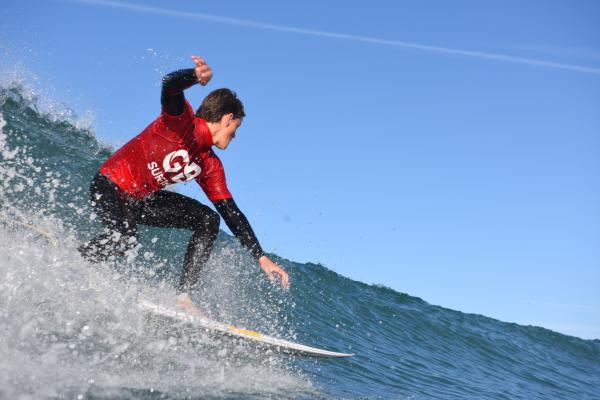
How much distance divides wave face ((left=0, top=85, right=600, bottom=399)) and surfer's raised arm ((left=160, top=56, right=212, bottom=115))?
1.35 metres

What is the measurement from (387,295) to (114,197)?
39.7 feet

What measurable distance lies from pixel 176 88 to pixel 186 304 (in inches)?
75.1

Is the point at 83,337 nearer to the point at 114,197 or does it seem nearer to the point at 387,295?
the point at 114,197

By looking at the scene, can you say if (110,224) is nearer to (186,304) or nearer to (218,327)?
(186,304)

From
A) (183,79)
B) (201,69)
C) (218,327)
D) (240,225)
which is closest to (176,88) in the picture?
(183,79)

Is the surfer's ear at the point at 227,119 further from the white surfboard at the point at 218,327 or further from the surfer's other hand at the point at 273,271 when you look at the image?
the white surfboard at the point at 218,327

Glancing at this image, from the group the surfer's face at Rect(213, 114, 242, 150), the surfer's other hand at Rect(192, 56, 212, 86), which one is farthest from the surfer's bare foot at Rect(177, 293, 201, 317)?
the surfer's other hand at Rect(192, 56, 212, 86)

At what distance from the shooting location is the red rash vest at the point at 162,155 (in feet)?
14.4

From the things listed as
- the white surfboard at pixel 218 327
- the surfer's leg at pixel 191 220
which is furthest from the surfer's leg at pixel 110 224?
the white surfboard at pixel 218 327

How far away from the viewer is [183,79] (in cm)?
391

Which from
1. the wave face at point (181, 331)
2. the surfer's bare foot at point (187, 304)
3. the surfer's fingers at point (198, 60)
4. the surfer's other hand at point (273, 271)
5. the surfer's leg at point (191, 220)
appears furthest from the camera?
the surfer's leg at point (191, 220)

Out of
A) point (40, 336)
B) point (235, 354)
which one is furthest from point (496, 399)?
point (40, 336)

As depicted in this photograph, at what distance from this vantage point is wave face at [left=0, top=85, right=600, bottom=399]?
11.4 feet

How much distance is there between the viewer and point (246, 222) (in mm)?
5191
